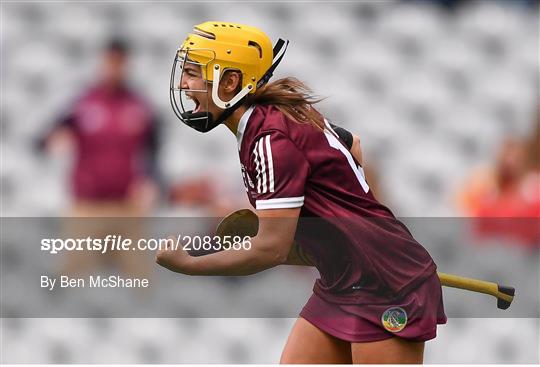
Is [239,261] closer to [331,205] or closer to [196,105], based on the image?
[331,205]

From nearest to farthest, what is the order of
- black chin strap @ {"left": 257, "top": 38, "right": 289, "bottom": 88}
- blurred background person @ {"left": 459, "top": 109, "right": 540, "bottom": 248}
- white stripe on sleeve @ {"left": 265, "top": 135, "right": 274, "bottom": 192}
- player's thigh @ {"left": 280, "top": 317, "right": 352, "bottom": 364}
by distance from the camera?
1. white stripe on sleeve @ {"left": 265, "top": 135, "right": 274, "bottom": 192}
2. black chin strap @ {"left": 257, "top": 38, "right": 289, "bottom": 88}
3. player's thigh @ {"left": 280, "top": 317, "right": 352, "bottom": 364}
4. blurred background person @ {"left": 459, "top": 109, "right": 540, "bottom": 248}

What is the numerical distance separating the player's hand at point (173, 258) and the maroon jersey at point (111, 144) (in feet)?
8.24

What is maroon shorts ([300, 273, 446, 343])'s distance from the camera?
8.80 feet

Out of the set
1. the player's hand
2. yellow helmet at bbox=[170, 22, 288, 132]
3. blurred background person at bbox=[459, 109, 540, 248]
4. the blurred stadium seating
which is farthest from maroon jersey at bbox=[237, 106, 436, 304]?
the blurred stadium seating

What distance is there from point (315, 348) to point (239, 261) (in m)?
0.44

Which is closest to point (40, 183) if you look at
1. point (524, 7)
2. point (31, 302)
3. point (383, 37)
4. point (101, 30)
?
point (31, 302)

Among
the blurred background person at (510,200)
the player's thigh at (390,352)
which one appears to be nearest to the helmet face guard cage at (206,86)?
the player's thigh at (390,352)

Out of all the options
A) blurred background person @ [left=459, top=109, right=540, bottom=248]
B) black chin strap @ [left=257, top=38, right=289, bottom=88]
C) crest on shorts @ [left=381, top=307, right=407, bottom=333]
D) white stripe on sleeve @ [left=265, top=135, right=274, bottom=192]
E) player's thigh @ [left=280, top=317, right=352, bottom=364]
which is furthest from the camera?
blurred background person @ [left=459, top=109, right=540, bottom=248]

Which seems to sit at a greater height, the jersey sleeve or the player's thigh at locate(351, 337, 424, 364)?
the jersey sleeve

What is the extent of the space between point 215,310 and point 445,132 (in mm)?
2074

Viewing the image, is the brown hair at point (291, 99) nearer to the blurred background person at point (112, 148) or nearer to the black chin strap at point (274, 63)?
the black chin strap at point (274, 63)

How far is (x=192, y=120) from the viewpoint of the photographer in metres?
2.79

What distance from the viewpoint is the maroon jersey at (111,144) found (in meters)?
5.11

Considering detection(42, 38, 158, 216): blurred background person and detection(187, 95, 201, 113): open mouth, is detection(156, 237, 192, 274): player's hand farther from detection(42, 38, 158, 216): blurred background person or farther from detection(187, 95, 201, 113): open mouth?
detection(42, 38, 158, 216): blurred background person
